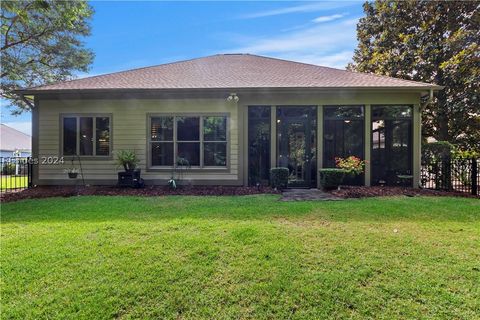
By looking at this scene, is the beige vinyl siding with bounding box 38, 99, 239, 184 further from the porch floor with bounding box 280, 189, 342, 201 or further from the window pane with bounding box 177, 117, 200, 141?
the porch floor with bounding box 280, 189, 342, 201

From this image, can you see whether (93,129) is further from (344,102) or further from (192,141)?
(344,102)

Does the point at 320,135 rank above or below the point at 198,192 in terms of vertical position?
above

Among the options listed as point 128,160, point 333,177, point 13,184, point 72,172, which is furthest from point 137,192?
point 13,184

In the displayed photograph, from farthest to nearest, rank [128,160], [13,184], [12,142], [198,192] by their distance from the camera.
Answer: [12,142] → [13,184] → [128,160] → [198,192]

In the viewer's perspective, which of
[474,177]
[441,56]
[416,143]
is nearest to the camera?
[474,177]

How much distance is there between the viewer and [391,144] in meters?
9.78

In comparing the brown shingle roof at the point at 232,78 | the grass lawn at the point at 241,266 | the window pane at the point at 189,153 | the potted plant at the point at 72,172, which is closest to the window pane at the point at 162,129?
the window pane at the point at 189,153

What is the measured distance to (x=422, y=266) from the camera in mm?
3455

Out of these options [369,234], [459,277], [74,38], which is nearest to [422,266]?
[459,277]

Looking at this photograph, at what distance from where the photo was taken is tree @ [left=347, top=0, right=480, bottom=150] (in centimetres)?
1287

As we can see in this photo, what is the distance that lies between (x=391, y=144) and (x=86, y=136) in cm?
1043

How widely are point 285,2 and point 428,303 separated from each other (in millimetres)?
9780

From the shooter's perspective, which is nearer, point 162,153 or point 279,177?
point 279,177

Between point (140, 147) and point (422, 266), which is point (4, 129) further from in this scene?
point (422, 266)
